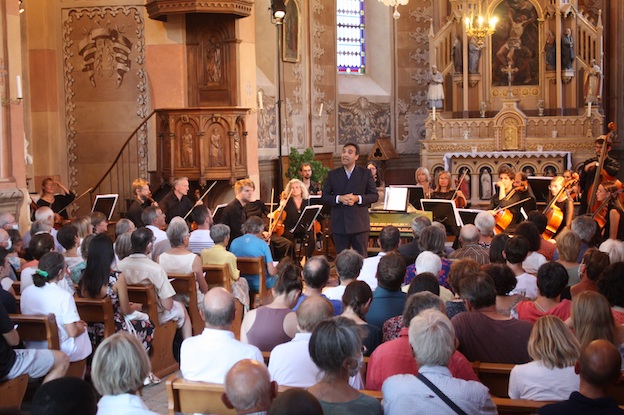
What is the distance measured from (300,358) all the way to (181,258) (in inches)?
126

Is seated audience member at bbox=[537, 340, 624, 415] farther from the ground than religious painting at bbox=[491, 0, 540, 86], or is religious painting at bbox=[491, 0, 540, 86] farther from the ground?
religious painting at bbox=[491, 0, 540, 86]

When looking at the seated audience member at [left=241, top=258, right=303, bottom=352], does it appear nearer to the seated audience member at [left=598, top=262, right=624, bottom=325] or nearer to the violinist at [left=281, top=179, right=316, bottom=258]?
the seated audience member at [left=598, top=262, right=624, bottom=325]

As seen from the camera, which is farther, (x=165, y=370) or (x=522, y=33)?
(x=522, y=33)

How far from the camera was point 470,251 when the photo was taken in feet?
24.2

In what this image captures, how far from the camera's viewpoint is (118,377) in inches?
141

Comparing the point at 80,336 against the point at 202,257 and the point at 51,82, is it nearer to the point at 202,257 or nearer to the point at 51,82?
the point at 202,257

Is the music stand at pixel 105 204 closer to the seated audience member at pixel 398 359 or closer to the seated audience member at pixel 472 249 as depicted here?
the seated audience member at pixel 472 249

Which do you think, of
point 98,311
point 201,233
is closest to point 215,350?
point 98,311

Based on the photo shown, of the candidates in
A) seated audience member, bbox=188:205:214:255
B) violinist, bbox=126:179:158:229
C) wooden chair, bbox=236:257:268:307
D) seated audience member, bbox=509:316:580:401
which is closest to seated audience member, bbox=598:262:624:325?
seated audience member, bbox=509:316:580:401

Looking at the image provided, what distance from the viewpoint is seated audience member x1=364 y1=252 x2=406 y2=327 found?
215 inches

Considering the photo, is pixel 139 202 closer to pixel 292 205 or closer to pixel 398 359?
pixel 292 205

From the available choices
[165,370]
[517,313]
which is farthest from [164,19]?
[517,313]

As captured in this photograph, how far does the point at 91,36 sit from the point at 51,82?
888mm

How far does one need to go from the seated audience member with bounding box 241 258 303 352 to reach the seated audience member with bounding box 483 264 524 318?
3.74 ft
